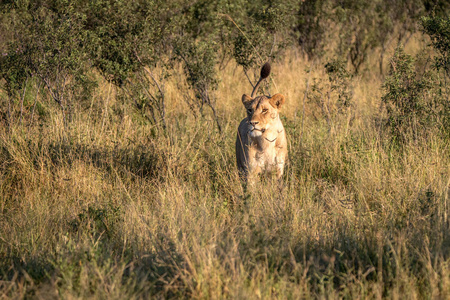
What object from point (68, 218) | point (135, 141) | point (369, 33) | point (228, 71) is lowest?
point (68, 218)

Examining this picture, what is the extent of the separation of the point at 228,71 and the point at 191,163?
188 inches

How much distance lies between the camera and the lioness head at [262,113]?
15.6 ft

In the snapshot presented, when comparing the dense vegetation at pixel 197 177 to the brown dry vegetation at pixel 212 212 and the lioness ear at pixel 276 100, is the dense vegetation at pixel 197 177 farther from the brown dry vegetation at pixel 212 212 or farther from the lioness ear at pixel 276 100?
the lioness ear at pixel 276 100

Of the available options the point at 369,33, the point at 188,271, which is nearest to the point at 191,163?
the point at 188,271

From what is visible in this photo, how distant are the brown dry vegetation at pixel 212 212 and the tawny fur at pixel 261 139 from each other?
0.18 m

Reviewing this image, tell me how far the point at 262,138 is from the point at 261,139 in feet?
0.07

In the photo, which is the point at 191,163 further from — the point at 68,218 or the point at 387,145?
the point at 387,145

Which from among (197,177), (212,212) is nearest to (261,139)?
(212,212)

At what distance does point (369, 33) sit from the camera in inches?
462

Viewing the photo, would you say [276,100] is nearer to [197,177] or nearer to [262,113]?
[262,113]

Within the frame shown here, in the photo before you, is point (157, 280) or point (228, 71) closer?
point (157, 280)

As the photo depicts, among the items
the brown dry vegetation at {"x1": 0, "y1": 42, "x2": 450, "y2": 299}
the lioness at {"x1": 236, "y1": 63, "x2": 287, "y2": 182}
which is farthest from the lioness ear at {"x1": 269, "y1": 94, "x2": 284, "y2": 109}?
the brown dry vegetation at {"x1": 0, "y1": 42, "x2": 450, "y2": 299}

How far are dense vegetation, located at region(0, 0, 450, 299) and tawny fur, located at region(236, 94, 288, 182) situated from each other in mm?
227

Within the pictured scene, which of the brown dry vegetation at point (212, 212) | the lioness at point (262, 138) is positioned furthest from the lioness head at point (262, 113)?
the brown dry vegetation at point (212, 212)
